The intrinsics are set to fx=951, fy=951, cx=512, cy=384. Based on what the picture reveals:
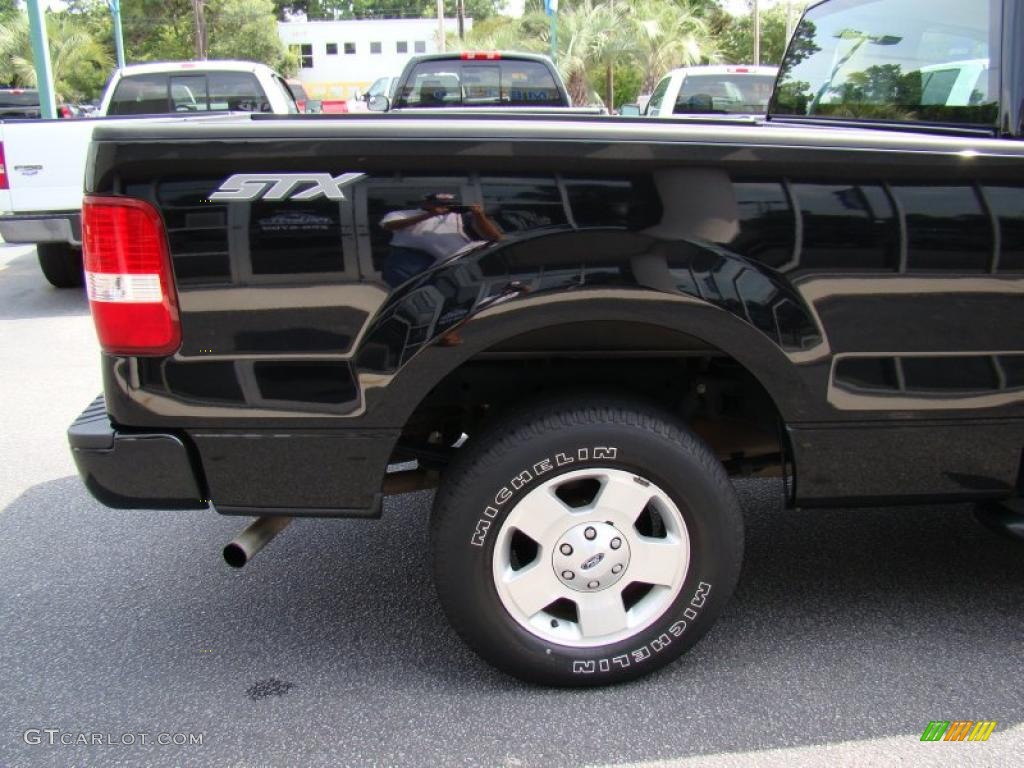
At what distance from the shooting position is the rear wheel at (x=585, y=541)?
2.49 metres

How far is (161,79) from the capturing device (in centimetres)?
1002

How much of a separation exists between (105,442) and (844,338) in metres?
1.94

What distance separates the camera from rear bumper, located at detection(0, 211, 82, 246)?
24.9 feet

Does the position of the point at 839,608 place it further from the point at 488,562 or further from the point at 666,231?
the point at 666,231

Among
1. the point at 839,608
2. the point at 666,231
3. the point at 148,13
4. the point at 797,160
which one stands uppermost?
the point at 148,13

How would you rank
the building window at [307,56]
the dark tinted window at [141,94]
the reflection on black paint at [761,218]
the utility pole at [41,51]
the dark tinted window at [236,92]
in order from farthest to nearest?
the building window at [307,56]
the utility pole at [41,51]
the dark tinted window at [236,92]
the dark tinted window at [141,94]
the reflection on black paint at [761,218]

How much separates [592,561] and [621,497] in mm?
198

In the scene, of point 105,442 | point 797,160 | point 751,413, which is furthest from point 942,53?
point 105,442

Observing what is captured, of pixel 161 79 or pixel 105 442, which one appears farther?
pixel 161 79

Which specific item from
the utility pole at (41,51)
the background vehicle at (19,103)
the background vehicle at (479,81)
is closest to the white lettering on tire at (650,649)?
the background vehicle at (479,81)

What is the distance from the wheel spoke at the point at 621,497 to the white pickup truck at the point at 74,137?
4.32 m

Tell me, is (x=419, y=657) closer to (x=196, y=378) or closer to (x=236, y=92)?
(x=196, y=378)

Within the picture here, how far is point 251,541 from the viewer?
2.68 m

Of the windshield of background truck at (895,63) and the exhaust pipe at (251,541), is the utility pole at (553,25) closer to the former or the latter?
the windshield of background truck at (895,63)
